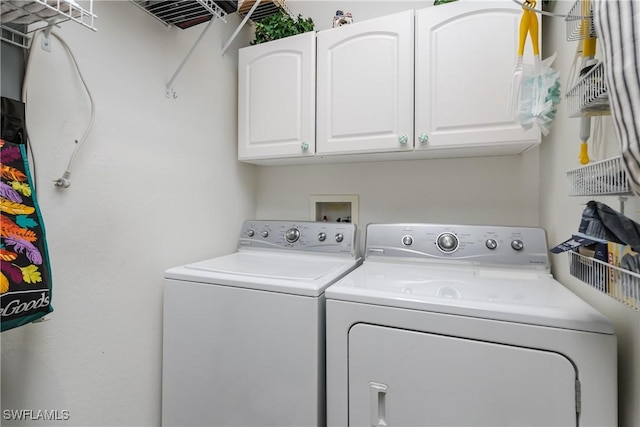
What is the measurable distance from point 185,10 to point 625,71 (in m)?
1.40

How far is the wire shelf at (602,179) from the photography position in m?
0.53

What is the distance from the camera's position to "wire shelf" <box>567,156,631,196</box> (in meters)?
0.53

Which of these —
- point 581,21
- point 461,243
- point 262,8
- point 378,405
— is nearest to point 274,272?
point 378,405

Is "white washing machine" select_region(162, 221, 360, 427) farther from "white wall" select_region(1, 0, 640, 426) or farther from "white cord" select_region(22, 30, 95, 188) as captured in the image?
"white cord" select_region(22, 30, 95, 188)

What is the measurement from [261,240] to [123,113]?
2.94 ft

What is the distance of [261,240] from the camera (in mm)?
1765

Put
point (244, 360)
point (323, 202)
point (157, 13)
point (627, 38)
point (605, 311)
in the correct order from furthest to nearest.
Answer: point (323, 202) < point (157, 13) < point (244, 360) < point (605, 311) < point (627, 38)

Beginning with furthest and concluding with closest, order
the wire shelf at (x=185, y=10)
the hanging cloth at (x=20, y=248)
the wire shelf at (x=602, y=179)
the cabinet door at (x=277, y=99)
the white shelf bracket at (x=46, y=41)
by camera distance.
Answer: the cabinet door at (x=277, y=99), the wire shelf at (x=185, y=10), the white shelf bracket at (x=46, y=41), the hanging cloth at (x=20, y=248), the wire shelf at (x=602, y=179)

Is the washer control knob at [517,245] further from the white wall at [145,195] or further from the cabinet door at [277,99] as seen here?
the cabinet door at [277,99]

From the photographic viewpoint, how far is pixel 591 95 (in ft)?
2.14

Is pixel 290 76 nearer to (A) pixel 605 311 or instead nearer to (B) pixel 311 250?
(B) pixel 311 250

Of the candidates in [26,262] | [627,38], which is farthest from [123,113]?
[627,38]

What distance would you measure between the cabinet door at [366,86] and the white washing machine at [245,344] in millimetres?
618

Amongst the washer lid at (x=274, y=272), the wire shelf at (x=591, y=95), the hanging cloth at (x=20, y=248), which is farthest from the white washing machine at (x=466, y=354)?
the hanging cloth at (x=20, y=248)
